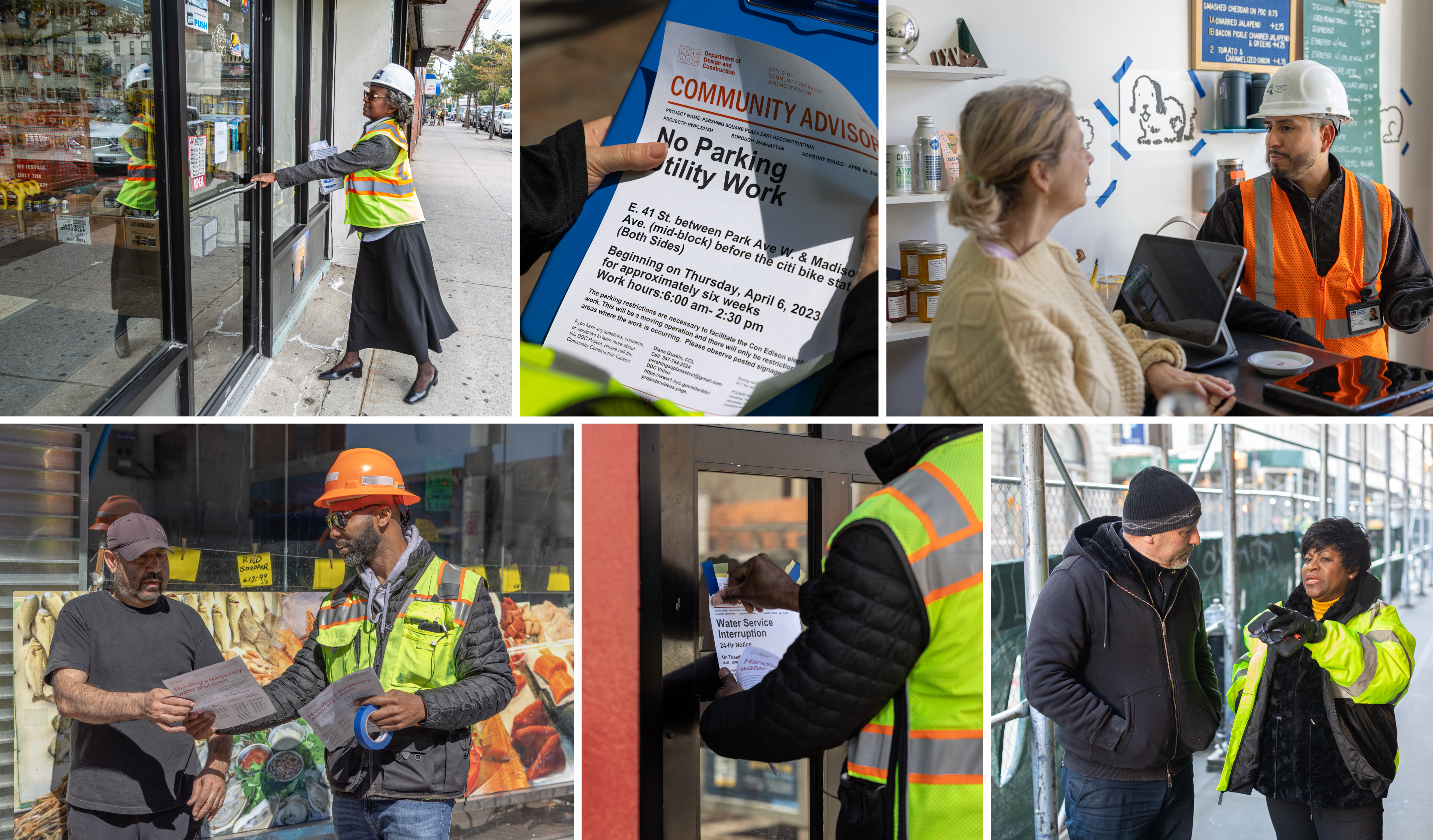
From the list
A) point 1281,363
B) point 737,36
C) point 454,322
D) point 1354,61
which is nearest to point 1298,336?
point 1281,363

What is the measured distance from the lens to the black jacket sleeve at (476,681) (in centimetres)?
197

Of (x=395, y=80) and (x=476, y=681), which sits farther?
(x=395, y=80)

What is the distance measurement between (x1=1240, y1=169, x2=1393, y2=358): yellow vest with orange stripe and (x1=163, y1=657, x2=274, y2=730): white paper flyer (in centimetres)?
298

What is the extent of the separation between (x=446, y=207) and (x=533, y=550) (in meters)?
1.02

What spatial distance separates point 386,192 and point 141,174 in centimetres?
65

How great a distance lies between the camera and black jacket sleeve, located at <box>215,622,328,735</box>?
6.73 ft

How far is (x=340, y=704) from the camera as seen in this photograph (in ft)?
6.20

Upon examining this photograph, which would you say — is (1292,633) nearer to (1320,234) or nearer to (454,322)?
(1320,234)

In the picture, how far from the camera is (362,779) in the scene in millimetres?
2029

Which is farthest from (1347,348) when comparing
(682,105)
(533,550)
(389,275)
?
(389,275)

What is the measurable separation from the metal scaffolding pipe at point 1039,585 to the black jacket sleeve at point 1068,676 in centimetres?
17

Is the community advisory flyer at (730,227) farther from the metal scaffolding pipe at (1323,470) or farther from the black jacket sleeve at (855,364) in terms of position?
the metal scaffolding pipe at (1323,470)

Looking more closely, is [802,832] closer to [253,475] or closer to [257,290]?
[253,475]

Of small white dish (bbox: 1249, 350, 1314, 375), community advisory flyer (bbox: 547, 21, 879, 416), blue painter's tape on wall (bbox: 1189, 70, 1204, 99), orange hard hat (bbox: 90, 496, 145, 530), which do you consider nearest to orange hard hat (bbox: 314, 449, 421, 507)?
orange hard hat (bbox: 90, 496, 145, 530)
